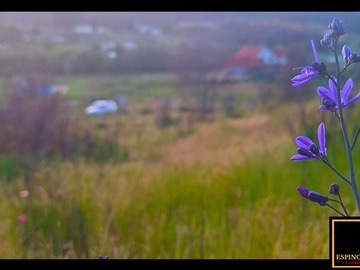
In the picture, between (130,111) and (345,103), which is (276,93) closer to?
(130,111)

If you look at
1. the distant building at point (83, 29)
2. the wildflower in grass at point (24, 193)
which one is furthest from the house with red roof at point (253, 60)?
the wildflower in grass at point (24, 193)

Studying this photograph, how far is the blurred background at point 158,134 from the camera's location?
162 cm

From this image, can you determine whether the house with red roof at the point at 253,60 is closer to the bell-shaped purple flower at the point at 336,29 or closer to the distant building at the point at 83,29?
the distant building at the point at 83,29

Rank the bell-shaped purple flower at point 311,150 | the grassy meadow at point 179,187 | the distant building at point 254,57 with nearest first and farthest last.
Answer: the bell-shaped purple flower at point 311,150, the grassy meadow at point 179,187, the distant building at point 254,57

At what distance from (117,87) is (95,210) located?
414 millimetres

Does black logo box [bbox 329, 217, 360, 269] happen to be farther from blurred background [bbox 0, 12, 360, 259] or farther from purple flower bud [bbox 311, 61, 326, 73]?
blurred background [bbox 0, 12, 360, 259]

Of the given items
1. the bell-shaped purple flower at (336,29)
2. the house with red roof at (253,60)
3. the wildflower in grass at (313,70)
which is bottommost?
the wildflower in grass at (313,70)

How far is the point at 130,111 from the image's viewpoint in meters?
1.76

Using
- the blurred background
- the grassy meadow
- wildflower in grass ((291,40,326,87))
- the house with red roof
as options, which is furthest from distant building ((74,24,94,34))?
wildflower in grass ((291,40,326,87))

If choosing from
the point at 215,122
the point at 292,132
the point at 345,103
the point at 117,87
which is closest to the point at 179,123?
the point at 215,122

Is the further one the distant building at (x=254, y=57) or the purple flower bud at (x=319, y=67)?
the distant building at (x=254, y=57)

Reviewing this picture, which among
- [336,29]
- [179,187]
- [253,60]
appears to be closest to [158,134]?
[179,187]

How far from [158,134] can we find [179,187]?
8.0 inches

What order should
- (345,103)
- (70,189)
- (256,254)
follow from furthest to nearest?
(70,189) < (256,254) < (345,103)
